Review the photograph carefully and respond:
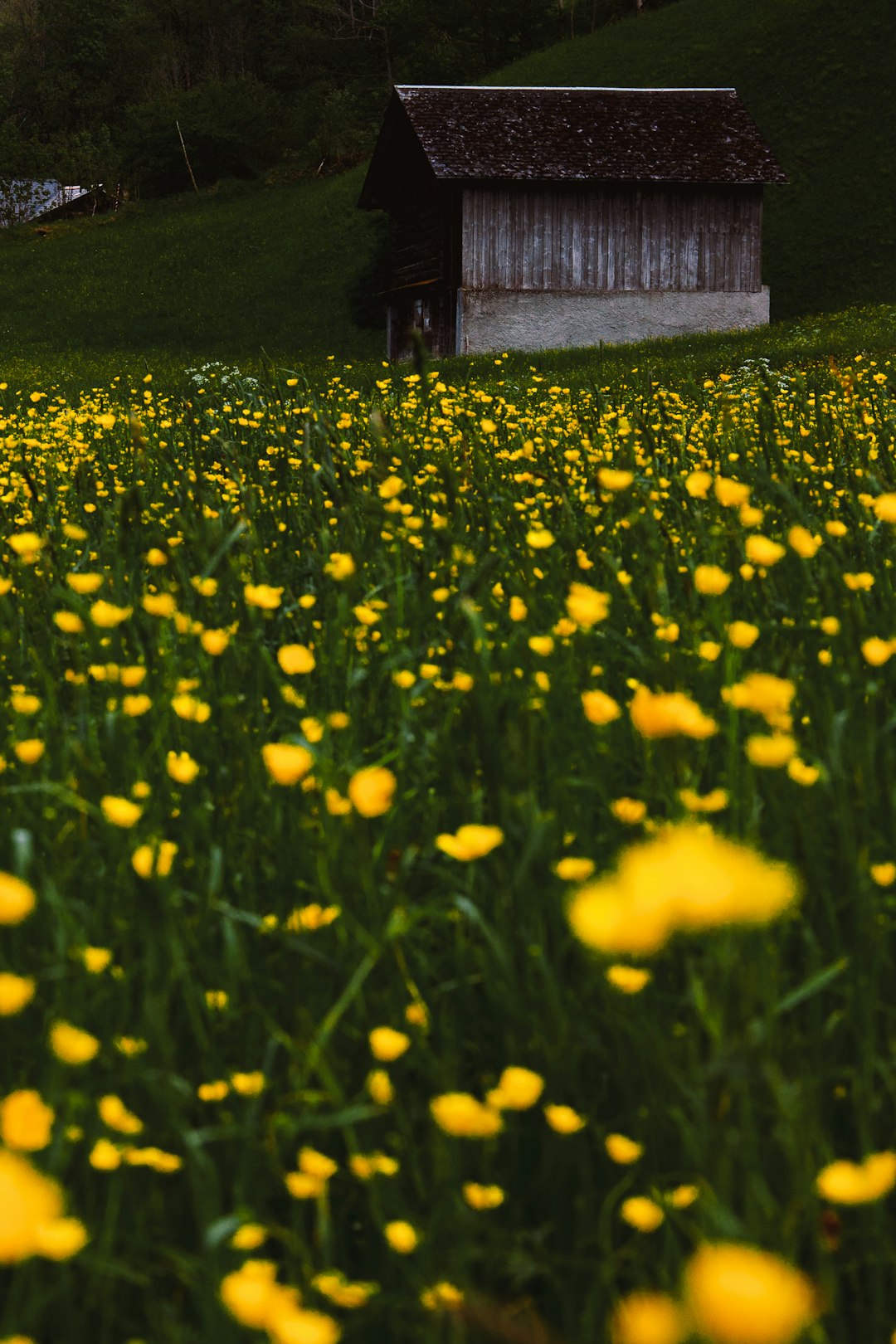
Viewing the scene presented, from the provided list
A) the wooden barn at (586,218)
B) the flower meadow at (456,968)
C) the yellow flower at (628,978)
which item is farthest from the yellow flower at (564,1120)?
the wooden barn at (586,218)

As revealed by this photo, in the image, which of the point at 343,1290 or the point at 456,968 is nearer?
the point at 343,1290

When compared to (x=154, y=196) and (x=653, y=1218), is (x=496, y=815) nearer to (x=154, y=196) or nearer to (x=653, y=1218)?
(x=653, y=1218)

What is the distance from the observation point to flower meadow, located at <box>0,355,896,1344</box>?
0.94 meters

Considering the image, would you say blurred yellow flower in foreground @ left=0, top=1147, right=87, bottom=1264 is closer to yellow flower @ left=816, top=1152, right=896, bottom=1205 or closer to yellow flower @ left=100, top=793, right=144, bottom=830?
yellow flower @ left=816, top=1152, right=896, bottom=1205

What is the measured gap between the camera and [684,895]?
25.4 inches

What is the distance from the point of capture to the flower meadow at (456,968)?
937mm

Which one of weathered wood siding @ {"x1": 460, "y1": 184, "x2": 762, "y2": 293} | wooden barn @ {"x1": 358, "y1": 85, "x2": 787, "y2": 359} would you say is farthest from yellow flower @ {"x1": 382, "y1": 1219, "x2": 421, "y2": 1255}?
weathered wood siding @ {"x1": 460, "y1": 184, "x2": 762, "y2": 293}

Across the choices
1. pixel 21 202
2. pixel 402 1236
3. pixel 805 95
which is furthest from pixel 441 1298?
pixel 21 202

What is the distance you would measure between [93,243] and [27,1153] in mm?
45146

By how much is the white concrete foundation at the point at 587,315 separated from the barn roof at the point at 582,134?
261cm

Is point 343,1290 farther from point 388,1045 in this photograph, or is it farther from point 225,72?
point 225,72

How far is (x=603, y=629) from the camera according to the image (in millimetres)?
2438

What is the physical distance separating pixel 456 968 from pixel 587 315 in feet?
95.5

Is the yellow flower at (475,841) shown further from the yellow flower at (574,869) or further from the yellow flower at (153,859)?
the yellow flower at (153,859)
